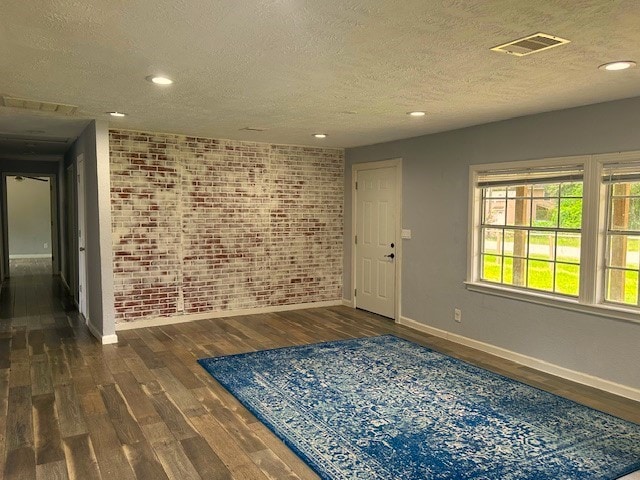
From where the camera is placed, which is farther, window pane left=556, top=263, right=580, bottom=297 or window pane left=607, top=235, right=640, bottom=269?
window pane left=556, top=263, right=580, bottom=297

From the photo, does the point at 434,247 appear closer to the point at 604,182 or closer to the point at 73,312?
the point at 604,182

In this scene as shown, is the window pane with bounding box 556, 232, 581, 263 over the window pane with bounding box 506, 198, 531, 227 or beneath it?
beneath

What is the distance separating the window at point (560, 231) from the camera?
3.91m

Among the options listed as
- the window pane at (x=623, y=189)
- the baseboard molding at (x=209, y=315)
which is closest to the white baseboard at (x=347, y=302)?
the baseboard molding at (x=209, y=315)

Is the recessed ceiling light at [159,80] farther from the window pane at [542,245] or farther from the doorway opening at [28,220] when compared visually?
the doorway opening at [28,220]

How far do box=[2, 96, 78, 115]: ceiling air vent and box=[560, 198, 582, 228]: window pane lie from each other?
174 inches

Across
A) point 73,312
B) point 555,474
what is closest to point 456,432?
point 555,474

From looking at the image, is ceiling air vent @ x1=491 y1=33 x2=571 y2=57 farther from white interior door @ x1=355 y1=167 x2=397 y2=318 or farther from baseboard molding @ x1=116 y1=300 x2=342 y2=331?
baseboard molding @ x1=116 y1=300 x2=342 y2=331

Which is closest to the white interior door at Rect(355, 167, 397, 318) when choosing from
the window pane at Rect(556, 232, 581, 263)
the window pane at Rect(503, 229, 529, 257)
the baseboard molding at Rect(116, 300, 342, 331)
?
the baseboard molding at Rect(116, 300, 342, 331)

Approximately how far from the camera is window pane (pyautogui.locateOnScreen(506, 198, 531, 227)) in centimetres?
470

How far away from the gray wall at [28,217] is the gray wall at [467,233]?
1068 cm

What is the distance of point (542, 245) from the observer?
4.57 m

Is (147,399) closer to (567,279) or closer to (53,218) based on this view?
(567,279)

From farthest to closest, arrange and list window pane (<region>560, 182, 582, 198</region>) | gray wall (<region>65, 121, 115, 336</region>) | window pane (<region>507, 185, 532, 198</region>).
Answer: gray wall (<region>65, 121, 115, 336</region>) → window pane (<region>507, 185, 532, 198</region>) → window pane (<region>560, 182, 582, 198</region>)
